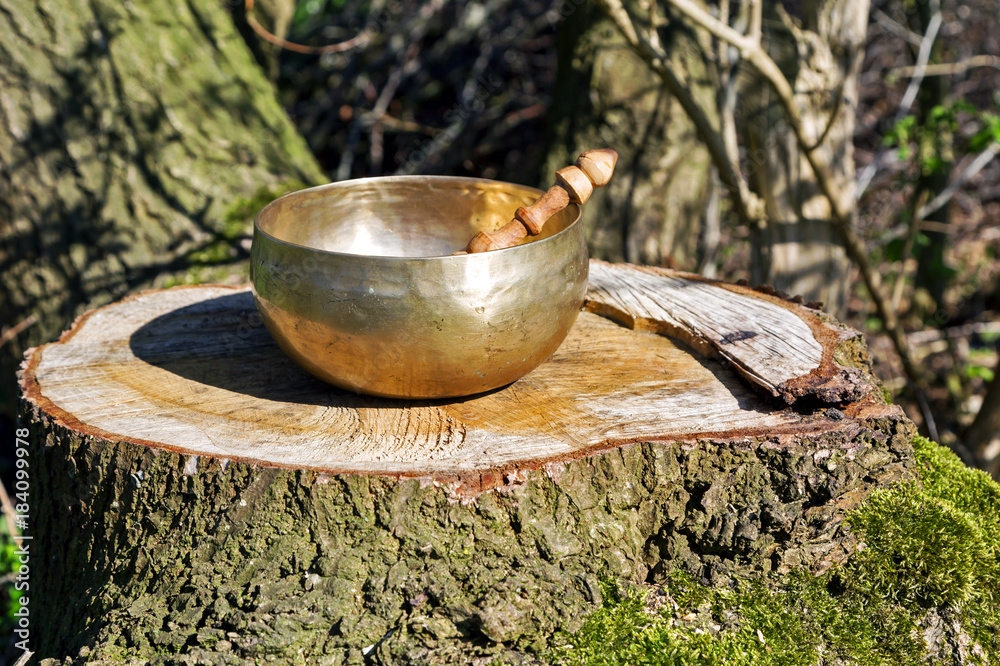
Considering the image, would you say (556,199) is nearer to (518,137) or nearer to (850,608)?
(850,608)

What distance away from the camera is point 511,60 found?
16.4ft

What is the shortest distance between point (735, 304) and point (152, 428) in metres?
1.44

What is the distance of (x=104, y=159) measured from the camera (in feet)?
10.8

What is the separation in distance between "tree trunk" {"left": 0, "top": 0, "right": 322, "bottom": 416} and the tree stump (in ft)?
5.07

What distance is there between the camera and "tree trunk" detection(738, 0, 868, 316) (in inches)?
120

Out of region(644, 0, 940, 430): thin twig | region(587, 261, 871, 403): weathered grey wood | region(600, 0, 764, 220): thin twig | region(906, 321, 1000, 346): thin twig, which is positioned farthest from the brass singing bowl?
region(906, 321, 1000, 346): thin twig

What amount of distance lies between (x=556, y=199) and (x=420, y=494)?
2.27ft

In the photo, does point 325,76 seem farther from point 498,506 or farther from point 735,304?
point 498,506

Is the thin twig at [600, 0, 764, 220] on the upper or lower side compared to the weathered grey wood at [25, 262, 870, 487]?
upper

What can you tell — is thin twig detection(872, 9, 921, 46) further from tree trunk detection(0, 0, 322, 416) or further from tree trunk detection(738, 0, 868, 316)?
tree trunk detection(0, 0, 322, 416)

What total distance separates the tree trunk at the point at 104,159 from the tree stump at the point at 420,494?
154 centimetres

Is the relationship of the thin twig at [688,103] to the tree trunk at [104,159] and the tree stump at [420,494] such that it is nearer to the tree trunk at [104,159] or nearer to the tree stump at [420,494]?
the tree stump at [420,494]

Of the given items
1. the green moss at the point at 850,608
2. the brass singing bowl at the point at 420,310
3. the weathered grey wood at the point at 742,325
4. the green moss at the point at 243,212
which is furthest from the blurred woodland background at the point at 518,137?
the green moss at the point at 850,608

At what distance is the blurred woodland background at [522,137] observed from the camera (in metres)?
3.21
